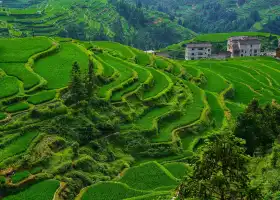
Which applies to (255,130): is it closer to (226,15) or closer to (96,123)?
(96,123)

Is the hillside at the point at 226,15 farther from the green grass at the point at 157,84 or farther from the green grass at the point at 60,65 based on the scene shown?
the green grass at the point at 60,65

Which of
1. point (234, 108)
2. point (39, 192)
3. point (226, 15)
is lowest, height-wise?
point (226, 15)

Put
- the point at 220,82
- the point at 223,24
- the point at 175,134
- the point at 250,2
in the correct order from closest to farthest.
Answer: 1. the point at 175,134
2. the point at 220,82
3. the point at 223,24
4. the point at 250,2

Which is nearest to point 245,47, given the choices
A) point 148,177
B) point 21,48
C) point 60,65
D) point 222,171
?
point 21,48

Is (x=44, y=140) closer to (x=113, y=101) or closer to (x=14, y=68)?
(x=113, y=101)

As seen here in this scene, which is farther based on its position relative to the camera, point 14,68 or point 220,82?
point 220,82

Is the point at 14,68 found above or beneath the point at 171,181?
above

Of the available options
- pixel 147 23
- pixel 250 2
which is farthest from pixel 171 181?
pixel 250 2
